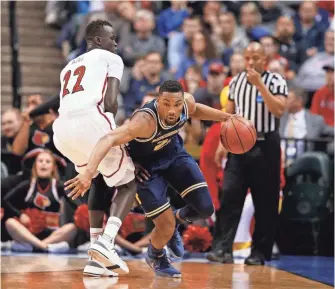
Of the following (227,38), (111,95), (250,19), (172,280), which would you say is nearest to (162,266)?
(172,280)

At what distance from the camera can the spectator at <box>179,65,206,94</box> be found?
10.8m

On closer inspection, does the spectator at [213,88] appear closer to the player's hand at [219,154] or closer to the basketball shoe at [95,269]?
the player's hand at [219,154]

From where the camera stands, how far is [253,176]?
8.32 meters

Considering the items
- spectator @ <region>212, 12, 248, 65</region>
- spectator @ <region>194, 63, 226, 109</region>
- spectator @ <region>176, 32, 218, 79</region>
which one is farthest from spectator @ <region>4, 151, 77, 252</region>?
spectator @ <region>212, 12, 248, 65</region>

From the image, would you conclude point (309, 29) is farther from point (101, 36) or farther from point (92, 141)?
point (92, 141)

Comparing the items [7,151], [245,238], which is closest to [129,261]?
[245,238]

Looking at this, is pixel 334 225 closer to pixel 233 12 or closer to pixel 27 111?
pixel 27 111

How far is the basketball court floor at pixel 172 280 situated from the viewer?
21.4ft

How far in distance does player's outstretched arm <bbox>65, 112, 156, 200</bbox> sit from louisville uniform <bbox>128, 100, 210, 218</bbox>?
0.40 ft

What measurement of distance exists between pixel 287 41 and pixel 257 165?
440 cm

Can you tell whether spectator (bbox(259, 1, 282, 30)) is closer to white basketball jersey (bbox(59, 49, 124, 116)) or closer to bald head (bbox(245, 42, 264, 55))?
bald head (bbox(245, 42, 264, 55))

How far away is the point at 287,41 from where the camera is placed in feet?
40.3

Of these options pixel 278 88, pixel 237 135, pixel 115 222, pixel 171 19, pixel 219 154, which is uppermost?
pixel 171 19

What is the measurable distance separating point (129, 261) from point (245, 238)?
4.51 feet
